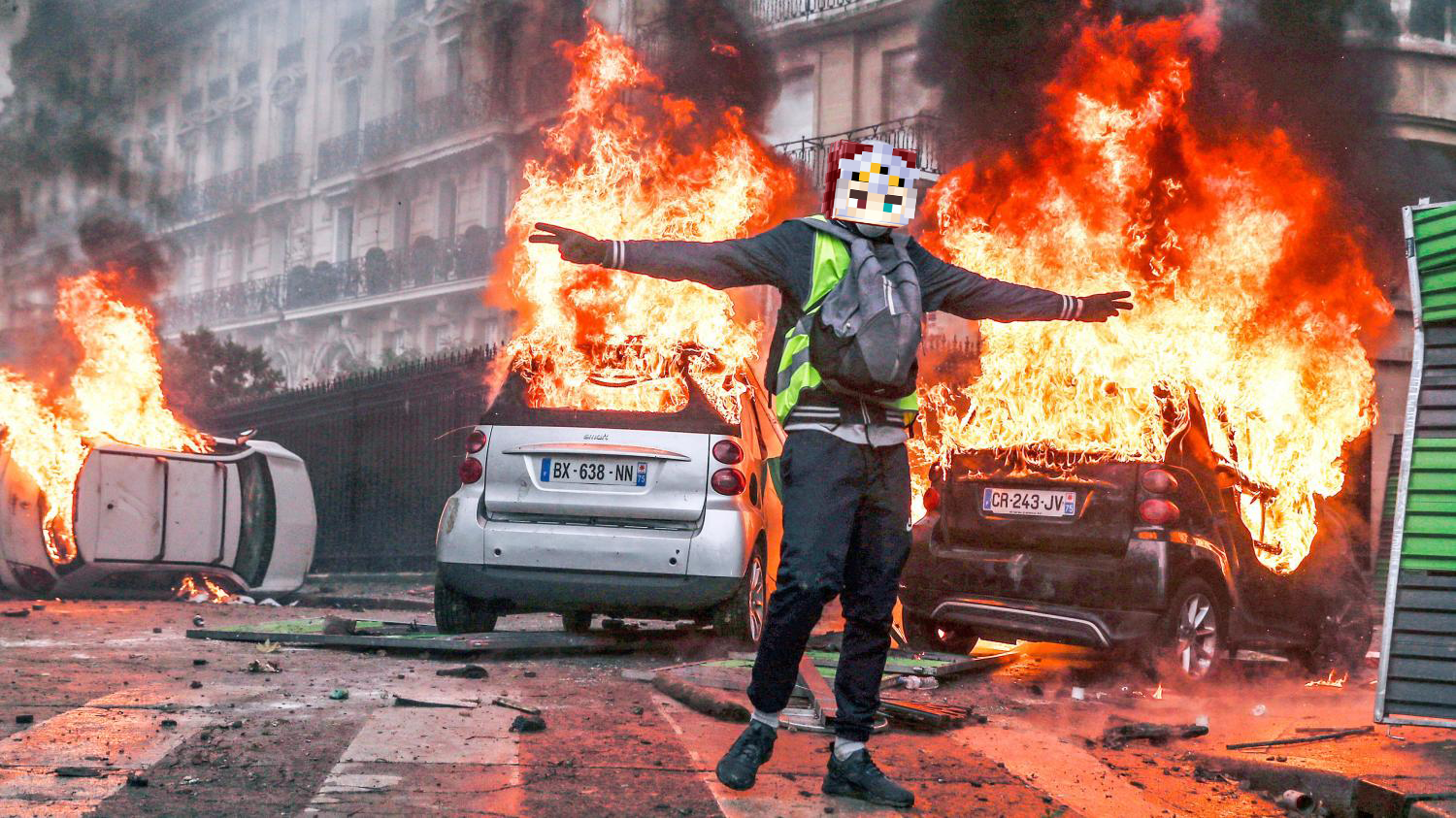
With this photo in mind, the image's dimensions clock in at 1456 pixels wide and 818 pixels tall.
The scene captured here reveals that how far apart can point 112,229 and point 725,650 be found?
17.8 metres

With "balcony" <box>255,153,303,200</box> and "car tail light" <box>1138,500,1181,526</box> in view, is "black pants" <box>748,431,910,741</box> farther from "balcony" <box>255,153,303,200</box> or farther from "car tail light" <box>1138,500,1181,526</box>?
"balcony" <box>255,153,303,200</box>

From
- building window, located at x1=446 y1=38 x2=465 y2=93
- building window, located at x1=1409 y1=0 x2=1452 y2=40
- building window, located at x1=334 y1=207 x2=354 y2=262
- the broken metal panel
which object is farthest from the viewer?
building window, located at x1=334 y1=207 x2=354 y2=262

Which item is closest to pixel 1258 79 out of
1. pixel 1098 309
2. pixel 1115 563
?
pixel 1115 563

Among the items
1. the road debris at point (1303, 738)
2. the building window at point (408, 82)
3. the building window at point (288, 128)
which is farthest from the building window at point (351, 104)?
the road debris at point (1303, 738)

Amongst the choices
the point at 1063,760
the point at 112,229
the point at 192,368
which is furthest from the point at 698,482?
the point at 192,368

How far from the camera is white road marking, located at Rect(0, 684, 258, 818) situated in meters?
4.04

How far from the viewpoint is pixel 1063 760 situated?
18.1 feet

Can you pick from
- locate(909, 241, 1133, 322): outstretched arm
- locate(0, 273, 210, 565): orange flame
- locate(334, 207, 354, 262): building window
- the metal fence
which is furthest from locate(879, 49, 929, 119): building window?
locate(334, 207, 354, 262): building window

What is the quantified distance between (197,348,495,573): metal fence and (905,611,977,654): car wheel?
942cm

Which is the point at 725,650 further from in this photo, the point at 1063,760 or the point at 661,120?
the point at 661,120

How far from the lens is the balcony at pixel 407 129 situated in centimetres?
3033

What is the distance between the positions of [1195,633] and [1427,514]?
2.01 metres

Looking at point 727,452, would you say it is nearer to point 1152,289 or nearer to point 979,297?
point 979,297

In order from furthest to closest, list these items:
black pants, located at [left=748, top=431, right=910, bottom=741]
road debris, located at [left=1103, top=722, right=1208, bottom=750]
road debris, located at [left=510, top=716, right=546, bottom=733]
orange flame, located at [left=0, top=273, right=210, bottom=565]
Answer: orange flame, located at [left=0, top=273, right=210, bottom=565]
road debris, located at [left=1103, top=722, right=1208, bottom=750]
road debris, located at [left=510, top=716, right=546, bottom=733]
black pants, located at [left=748, top=431, right=910, bottom=741]
